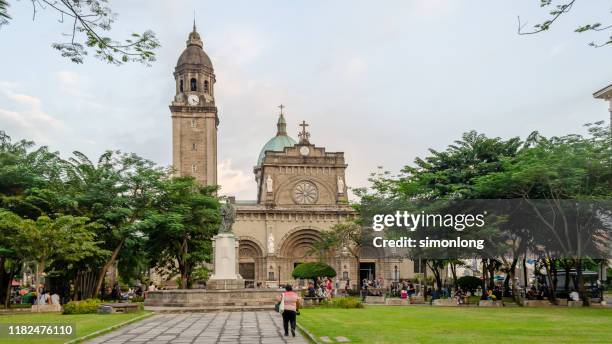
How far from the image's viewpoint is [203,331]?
16.9m

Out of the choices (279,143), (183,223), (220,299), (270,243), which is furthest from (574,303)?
(279,143)

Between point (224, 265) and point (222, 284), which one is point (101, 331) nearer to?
point (222, 284)

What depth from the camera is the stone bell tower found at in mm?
66500

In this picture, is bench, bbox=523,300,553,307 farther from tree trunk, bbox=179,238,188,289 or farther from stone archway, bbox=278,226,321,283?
stone archway, bbox=278,226,321,283

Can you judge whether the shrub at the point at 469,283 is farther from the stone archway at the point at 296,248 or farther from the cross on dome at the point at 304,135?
the cross on dome at the point at 304,135

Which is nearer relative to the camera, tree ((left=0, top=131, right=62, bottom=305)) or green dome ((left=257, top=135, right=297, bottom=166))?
tree ((left=0, top=131, right=62, bottom=305))

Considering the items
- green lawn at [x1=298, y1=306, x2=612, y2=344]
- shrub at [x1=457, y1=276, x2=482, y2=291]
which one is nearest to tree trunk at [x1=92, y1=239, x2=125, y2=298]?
green lawn at [x1=298, y1=306, x2=612, y2=344]

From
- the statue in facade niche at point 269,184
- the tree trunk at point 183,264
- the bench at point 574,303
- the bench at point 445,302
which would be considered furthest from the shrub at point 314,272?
the bench at point 574,303

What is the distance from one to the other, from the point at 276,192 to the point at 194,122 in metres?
11.1

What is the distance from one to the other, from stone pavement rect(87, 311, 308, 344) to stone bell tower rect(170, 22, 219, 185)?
147ft

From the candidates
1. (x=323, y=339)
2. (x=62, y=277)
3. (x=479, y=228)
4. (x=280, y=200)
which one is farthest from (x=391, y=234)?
(x=280, y=200)

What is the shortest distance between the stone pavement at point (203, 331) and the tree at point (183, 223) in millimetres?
14443

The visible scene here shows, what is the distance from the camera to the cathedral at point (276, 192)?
66688 millimetres

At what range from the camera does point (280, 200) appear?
227 feet
